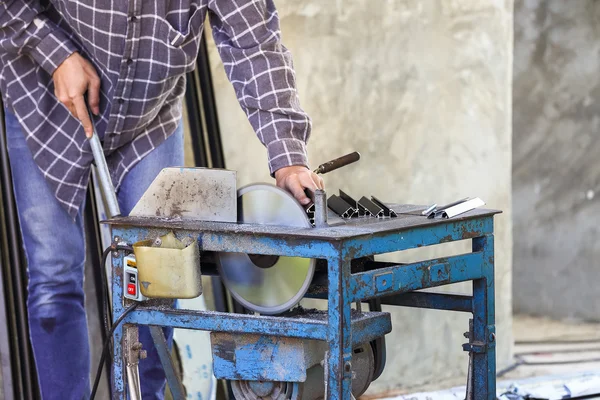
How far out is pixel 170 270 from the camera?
172 cm

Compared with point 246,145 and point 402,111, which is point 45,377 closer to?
point 246,145

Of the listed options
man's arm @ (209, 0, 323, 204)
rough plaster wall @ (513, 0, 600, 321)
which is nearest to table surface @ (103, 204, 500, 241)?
man's arm @ (209, 0, 323, 204)

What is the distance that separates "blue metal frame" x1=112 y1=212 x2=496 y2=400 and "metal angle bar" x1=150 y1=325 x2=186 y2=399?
236mm

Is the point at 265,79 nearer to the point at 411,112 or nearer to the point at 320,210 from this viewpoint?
the point at 320,210

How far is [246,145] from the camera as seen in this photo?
10.3ft

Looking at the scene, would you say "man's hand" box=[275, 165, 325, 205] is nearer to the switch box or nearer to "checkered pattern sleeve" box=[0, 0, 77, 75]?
the switch box

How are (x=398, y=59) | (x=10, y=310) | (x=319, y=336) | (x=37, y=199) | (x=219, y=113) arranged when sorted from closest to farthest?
(x=319, y=336) → (x=37, y=199) → (x=10, y=310) → (x=219, y=113) → (x=398, y=59)

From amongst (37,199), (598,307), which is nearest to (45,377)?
(37,199)

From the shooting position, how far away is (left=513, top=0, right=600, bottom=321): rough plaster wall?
438 cm

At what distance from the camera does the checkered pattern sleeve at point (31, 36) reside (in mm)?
2152

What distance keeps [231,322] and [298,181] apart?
1.25 feet

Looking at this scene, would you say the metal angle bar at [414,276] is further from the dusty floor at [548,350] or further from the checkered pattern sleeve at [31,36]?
the dusty floor at [548,350]

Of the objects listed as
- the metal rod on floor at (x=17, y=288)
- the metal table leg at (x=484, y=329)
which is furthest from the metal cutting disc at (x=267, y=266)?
the metal rod on floor at (x=17, y=288)

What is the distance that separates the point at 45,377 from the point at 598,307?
3.11 m
